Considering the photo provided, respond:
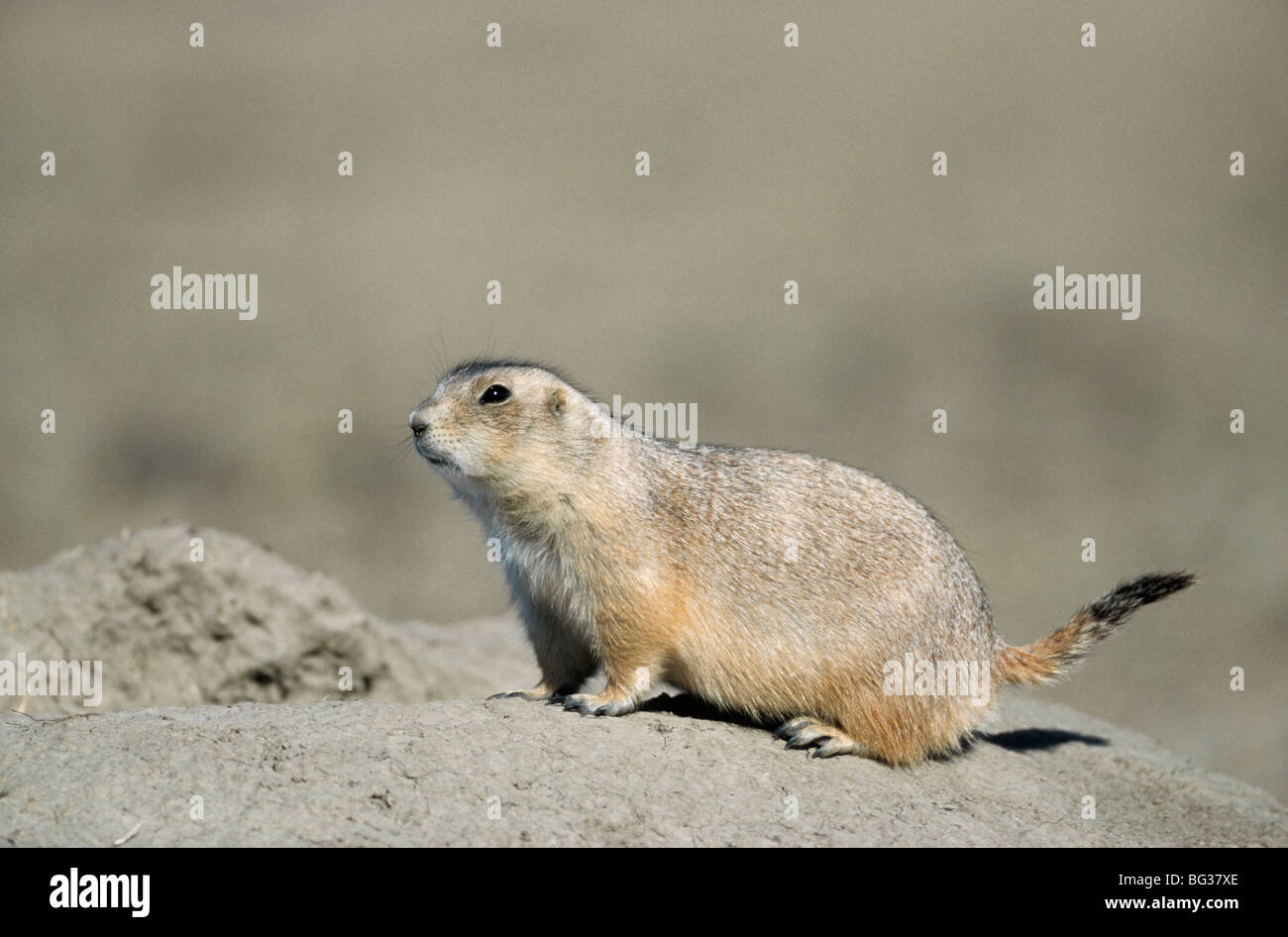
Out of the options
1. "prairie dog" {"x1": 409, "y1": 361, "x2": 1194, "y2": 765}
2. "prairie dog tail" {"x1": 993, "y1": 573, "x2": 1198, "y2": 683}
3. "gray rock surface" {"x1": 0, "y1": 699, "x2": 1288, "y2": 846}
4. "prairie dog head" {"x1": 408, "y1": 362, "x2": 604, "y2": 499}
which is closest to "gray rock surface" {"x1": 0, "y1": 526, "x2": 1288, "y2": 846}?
"gray rock surface" {"x1": 0, "y1": 699, "x2": 1288, "y2": 846}

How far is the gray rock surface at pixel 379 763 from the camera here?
6.01 metres

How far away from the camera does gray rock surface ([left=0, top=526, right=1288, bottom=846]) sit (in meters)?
6.01

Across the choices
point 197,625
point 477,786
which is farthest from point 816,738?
point 197,625

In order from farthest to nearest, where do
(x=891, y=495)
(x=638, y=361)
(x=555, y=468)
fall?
(x=638, y=361) < (x=891, y=495) < (x=555, y=468)

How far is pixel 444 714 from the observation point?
23.4ft

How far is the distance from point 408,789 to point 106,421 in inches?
912

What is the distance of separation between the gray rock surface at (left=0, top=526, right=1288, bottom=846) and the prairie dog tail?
652 millimetres

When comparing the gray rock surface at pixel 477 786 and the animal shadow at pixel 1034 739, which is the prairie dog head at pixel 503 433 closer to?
the gray rock surface at pixel 477 786

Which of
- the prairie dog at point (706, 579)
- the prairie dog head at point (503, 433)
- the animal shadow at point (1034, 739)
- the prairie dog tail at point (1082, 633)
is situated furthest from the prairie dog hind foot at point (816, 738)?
the prairie dog head at point (503, 433)

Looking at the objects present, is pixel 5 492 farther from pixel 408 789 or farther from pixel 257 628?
pixel 408 789

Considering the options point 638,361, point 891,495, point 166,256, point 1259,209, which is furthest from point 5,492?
point 1259,209

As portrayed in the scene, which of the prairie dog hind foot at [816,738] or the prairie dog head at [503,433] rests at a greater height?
the prairie dog head at [503,433]

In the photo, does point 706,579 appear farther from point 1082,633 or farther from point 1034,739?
point 1034,739

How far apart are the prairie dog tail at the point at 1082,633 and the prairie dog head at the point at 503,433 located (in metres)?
3.00
